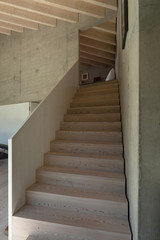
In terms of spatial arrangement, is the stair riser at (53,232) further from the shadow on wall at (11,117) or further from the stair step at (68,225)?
the shadow on wall at (11,117)

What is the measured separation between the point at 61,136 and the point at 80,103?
45.5 inches

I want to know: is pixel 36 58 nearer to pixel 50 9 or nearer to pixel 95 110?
pixel 50 9

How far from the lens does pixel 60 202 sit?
6.28 ft

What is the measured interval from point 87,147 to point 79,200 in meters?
0.90

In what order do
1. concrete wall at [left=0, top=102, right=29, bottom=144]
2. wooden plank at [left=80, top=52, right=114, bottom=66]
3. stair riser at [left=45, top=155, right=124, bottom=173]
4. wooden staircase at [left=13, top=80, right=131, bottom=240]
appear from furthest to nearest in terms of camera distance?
1. wooden plank at [left=80, top=52, right=114, bottom=66]
2. concrete wall at [left=0, top=102, right=29, bottom=144]
3. stair riser at [left=45, top=155, right=124, bottom=173]
4. wooden staircase at [left=13, top=80, right=131, bottom=240]

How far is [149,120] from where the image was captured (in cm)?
106

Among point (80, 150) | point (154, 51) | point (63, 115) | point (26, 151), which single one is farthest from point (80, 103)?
point (154, 51)

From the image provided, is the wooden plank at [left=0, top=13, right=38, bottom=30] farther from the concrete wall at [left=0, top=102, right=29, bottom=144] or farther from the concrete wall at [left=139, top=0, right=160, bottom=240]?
the concrete wall at [left=139, top=0, right=160, bottom=240]

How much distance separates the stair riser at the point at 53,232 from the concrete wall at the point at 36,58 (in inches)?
157

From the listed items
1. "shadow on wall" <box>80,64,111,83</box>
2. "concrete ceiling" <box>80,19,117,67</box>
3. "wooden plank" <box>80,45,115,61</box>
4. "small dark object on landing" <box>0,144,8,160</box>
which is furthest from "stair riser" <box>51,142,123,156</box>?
"shadow on wall" <box>80,64,111,83</box>

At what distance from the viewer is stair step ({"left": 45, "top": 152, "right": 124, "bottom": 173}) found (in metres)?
2.22

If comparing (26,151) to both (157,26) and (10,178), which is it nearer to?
(10,178)

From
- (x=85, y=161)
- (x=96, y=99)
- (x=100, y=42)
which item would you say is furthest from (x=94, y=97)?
(x=100, y=42)

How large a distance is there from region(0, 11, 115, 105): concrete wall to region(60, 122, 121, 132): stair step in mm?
2230
